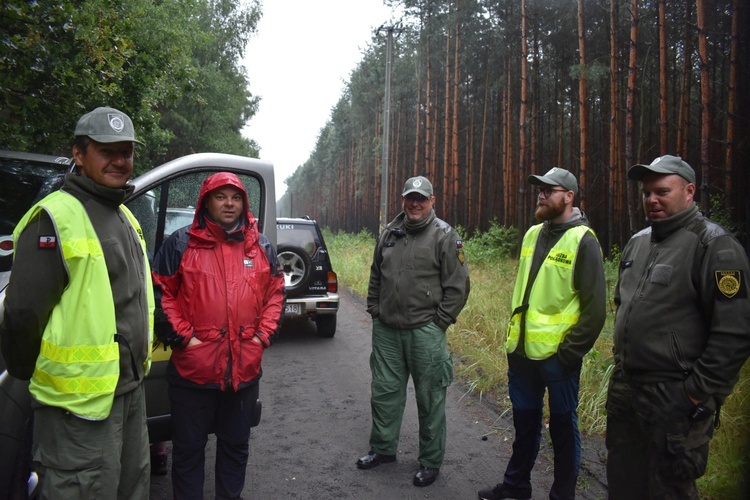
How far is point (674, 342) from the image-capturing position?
8.03 feet

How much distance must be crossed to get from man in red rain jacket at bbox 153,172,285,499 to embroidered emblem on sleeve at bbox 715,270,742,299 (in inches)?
88.7

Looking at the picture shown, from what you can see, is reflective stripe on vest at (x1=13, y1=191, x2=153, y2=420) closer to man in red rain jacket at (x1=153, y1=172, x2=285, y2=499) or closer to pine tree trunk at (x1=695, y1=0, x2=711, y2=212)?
man in red rain jacket at (x1=153, y1=172, x2=285, y2=499)

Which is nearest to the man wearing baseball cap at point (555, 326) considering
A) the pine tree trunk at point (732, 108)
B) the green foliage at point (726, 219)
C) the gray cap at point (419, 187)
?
the gray cap at point (419, 187)

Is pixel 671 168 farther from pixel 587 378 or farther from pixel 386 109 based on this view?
pixel 386 109

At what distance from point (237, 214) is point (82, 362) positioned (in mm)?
1221

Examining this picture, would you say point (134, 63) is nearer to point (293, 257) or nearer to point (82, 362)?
point (293, 257)

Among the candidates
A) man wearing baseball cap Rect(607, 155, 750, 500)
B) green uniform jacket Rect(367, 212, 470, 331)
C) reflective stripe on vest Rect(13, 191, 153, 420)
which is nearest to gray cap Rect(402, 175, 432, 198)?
Result: green uniform jacket Rect(367, 212, 470, 331)

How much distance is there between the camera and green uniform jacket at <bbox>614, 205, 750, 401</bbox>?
2.29 m

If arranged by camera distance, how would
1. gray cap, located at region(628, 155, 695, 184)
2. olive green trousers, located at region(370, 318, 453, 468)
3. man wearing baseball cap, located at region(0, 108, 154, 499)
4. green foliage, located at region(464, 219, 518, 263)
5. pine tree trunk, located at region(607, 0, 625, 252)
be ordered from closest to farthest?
man wearing baseball cap, located at region(0, 108, 154, 499)
gray cap, located at region(628, 155, 695, 184)
olive green trousers, located at region(370, 318, 453, 468)
pine tree trunk, located at region(607, 0, 625, 252)
green foliage, located at region(464, 219, 518, 263)

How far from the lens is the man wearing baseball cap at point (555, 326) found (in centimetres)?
317

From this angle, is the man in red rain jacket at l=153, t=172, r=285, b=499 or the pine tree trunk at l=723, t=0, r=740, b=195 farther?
the pine tree trunk at l=723, t=0, r=740, b=195

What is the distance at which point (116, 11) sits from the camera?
7938 mm

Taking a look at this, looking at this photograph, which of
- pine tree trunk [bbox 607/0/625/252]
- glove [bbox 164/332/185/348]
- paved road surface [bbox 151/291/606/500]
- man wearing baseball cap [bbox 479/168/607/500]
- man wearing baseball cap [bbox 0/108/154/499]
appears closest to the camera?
man wearing baseball cap [bbox 0/108/154/499]

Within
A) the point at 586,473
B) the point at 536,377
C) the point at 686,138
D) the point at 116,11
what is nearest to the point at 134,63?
the point at 116,11
